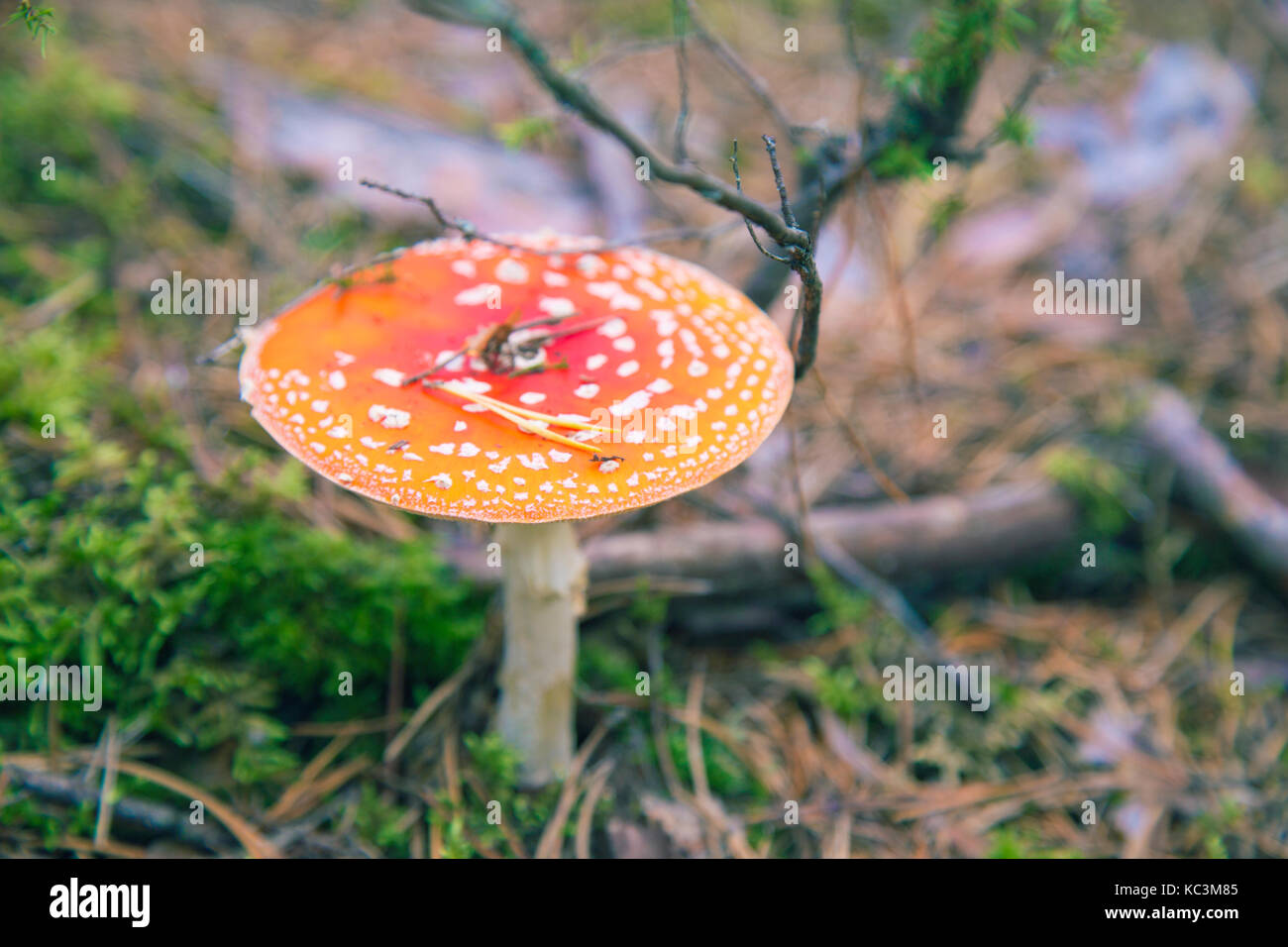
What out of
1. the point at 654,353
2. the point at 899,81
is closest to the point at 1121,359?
the point at 899,81

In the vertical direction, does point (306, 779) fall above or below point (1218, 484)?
below

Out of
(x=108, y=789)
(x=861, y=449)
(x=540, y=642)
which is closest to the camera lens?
(x=108, y=789)

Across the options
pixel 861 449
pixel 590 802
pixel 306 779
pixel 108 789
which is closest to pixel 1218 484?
pixel 861 449

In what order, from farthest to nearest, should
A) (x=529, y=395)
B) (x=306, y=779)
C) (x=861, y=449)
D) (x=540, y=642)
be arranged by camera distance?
(x=861, y=449) < (x=306, y=779) < (x=540, y=642) < (x=529, y=395)

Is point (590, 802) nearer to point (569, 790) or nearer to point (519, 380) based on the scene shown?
point (569, 790)

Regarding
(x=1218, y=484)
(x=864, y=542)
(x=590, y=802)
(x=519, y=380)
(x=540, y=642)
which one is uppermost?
(x=519, y=380)

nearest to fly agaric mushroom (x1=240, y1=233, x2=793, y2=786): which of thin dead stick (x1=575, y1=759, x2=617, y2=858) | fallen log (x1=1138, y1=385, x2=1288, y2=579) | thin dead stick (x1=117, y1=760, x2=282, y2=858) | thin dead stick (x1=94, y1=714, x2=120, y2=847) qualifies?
thin dead stick (x1=575, y1=759, x2=617, y2=858)

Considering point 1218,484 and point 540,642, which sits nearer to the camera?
point 540,642
